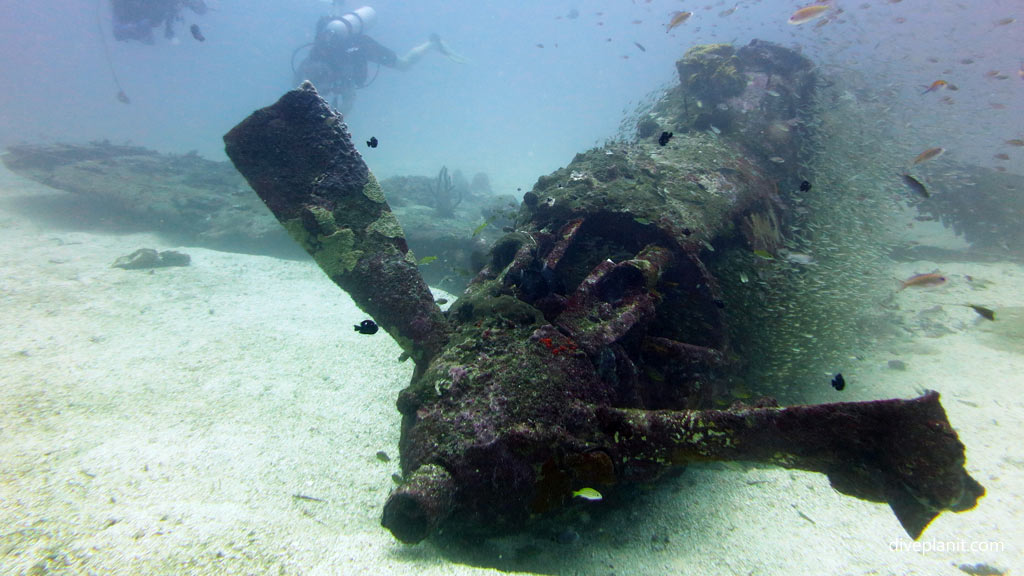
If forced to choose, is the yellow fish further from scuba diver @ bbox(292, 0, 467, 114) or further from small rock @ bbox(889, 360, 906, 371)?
scuba diver @ bbox(292, 0, 467, 114)

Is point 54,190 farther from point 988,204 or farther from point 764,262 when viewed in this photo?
point 988,204

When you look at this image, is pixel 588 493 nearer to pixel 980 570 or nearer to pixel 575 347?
pixel 575 347

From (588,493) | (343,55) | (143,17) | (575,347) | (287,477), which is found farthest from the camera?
(343,55)

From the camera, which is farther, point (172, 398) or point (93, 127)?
point (93, 127)

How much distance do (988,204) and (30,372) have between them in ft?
92.0

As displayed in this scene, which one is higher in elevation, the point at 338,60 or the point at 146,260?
the point at 338,60

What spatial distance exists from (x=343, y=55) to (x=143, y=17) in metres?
10.8

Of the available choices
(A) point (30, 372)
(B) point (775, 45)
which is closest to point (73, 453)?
(A) point (30, 372)

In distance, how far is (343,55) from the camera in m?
25.0

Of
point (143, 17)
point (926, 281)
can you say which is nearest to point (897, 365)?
point (926, 281)

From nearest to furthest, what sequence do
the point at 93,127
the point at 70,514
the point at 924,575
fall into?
the point at 70,514 → the point at 924,575 → the point at 93,127

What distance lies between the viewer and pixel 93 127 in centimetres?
6356

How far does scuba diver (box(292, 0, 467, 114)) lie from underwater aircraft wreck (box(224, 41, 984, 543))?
85.1 feet

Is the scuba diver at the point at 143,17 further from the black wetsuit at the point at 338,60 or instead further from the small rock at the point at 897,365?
the small rock at the point at 897,365
